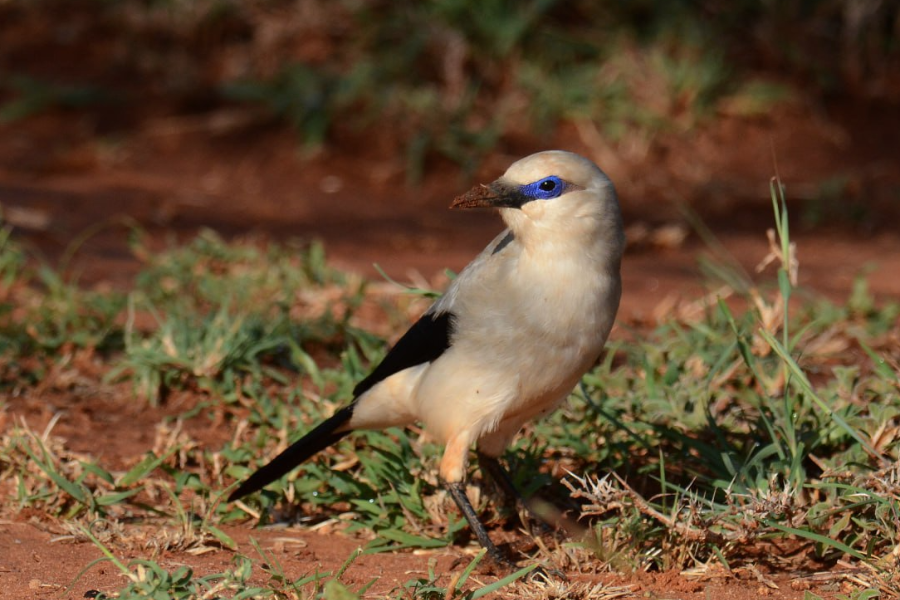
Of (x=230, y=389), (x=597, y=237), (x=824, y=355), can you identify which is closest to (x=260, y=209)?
(x=230, y=389)

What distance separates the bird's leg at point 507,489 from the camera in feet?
11.0

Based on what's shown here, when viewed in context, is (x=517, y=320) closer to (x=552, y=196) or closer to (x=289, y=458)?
(x=552, y=196)

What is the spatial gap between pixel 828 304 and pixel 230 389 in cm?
245

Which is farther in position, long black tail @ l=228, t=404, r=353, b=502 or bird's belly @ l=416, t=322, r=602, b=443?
long black tail @ l=228, t=404, r=353, b=502

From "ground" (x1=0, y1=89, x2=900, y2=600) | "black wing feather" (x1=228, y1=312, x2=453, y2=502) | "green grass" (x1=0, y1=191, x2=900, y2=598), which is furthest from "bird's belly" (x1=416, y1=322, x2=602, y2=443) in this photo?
"ground" (x1=0, y1=89, x2=900, y2=600)

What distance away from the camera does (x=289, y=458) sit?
3.32 metres

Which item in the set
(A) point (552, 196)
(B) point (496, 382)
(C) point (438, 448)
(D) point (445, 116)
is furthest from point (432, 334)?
(D) point (445, 116)

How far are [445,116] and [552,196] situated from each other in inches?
188

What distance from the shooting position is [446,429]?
3.15 m

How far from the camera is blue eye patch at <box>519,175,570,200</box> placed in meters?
2.92

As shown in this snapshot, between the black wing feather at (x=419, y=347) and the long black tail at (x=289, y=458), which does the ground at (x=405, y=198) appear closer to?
the long black tail at (x=289, y=458)

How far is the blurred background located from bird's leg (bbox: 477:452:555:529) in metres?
3.01

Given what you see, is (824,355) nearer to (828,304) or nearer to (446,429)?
(828,304)

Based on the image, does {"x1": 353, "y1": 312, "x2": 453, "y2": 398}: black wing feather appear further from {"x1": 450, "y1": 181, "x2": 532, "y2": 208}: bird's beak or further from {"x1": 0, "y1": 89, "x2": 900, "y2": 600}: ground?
{"x1": 0, "y1": 89, "x2": 900, "y2": 600}: ground
